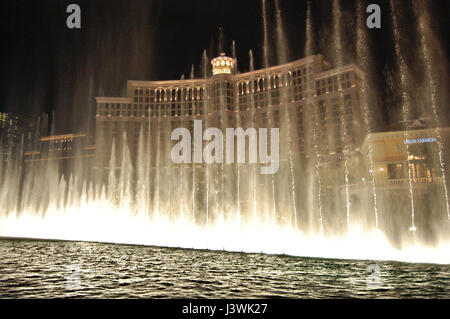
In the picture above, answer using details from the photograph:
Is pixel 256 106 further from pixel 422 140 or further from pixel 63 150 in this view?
pixel 63 150

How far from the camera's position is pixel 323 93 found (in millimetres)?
67625

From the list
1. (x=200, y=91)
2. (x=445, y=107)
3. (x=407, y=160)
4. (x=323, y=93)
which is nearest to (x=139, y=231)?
(x=407, y=160)

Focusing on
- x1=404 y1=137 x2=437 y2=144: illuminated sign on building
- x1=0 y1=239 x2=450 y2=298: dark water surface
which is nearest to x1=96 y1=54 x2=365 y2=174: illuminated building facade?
x1=404 y1=137 x2=437 y2=144: illuminated sign on building

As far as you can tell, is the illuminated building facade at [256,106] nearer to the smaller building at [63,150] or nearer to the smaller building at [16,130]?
the smaller building at [63,150]

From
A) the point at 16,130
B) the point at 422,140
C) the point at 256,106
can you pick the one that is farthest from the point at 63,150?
the point at 422,140

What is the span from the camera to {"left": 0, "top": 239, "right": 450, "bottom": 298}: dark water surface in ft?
22.2

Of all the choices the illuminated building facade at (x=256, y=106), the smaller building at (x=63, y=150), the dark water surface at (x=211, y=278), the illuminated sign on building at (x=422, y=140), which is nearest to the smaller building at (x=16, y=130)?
the smaller building at (x=63, y=150)

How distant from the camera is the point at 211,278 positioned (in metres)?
8.41

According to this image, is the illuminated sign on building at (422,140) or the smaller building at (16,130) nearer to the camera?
the illuminated sign on building at (422,140)

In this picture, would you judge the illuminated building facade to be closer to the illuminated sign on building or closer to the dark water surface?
the illuminated sign on building

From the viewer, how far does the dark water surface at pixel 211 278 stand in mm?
6777
